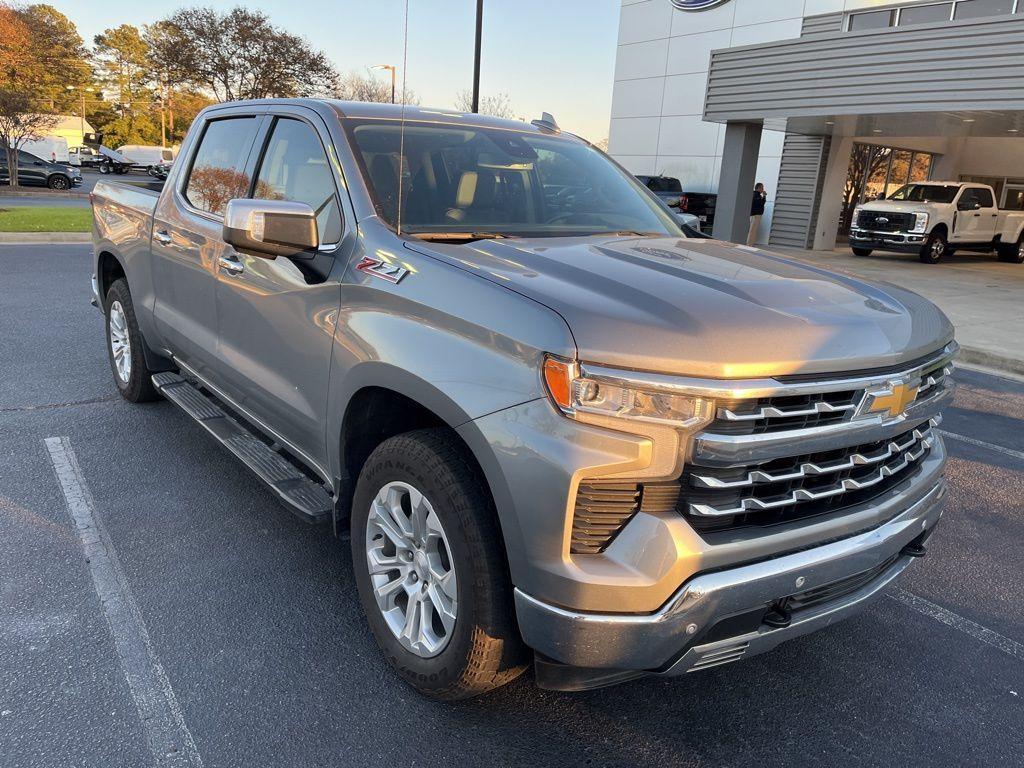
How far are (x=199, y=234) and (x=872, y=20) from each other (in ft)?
68.6

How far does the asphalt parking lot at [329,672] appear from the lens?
96.1 inches

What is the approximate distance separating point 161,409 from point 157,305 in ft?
3.49

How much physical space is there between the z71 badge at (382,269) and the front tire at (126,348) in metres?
2.87

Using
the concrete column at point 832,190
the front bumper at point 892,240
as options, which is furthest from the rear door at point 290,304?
the concrete column at point 832,190

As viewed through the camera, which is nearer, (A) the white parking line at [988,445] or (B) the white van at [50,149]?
(A) the white parking line at [988,445]

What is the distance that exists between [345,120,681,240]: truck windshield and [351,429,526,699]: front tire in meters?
0.92

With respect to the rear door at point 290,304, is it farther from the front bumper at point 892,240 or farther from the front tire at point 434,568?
the front bumper at point 892,240

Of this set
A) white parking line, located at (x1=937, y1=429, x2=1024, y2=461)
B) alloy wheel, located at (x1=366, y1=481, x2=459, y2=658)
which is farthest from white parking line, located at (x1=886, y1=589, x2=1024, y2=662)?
white parking line, located at (x1=937, y1=429, x2=1024, y2=461)

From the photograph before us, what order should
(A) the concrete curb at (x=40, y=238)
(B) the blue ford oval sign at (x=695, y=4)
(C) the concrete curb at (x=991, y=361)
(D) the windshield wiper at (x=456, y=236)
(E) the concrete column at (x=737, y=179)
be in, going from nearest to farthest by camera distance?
(D) the windshield wiper at (x=456, y=236) → (C) the concrete curb at (x=991, y=361) → (A) the concrete curb at (x=40, y=238) → (E) the concrete column at (x=737, y=179) → (B) the blue ford oval sign at (x=695, y=4)

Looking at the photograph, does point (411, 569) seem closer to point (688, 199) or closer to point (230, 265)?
point (230, 265)

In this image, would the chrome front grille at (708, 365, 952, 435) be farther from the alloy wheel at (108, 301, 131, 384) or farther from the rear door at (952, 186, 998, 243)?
the rear door at (952, 186, 998, 243)

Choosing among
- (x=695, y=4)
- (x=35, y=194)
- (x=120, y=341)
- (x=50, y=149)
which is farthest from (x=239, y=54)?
(x=120, y=341)

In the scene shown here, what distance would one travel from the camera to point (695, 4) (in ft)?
84.5

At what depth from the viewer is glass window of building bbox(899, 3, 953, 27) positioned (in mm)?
17484
